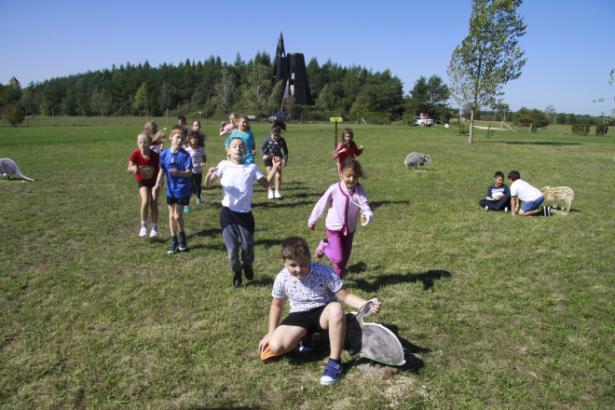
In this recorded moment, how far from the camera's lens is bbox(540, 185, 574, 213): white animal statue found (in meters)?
9.23

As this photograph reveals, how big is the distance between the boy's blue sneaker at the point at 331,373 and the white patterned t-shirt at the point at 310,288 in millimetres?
490

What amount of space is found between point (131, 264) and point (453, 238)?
519 cm

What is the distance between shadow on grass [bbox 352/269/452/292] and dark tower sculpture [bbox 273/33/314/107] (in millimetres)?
80890

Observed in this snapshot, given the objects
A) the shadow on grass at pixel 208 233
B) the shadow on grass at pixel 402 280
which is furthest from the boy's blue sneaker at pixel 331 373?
the shadow on grass at pixel 208 233

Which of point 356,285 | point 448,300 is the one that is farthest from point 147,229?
point 448,300

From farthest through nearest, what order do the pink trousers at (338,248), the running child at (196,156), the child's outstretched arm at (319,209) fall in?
the running child at (196,156)
the pink trousers at (338,248)
the child's outstretched arm at (319,209)

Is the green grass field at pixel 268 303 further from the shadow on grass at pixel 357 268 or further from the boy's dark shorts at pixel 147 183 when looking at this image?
the boy's dark shorts at pixel 147 183

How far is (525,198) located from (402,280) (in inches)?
197

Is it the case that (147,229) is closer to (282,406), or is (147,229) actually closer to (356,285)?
(356,285)

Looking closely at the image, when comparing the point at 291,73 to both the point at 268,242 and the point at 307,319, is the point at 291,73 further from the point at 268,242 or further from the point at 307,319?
the point at 307,319

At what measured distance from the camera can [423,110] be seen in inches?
3514

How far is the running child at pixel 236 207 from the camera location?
5.24 meters

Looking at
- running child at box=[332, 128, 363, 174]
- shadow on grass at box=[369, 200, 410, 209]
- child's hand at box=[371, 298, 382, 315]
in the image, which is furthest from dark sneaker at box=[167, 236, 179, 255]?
shadow on grass at box=[369, 200, 410, 209]

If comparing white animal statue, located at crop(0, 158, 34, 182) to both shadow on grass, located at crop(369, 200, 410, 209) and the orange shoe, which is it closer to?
shadow on grass, located at crop(369, 200, 410, 209)
